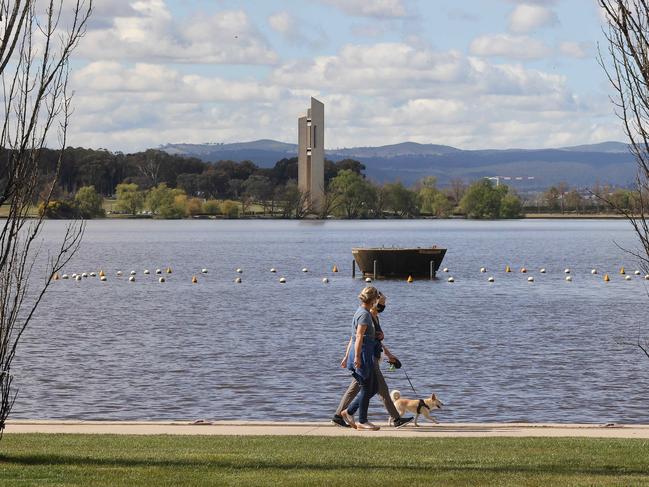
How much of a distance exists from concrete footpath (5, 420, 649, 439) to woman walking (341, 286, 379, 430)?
342 mm

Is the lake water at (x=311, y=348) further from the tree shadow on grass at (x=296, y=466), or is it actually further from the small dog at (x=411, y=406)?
the tree shadow on grass at (x=296, y=466)

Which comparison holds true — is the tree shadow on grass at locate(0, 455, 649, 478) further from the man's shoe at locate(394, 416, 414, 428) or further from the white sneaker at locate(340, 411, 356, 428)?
the man's shoe at locate(394, 416, 414, 428)

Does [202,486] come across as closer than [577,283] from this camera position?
Yes

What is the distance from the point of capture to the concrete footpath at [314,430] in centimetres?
1722

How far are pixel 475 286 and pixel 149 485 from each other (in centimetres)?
6559

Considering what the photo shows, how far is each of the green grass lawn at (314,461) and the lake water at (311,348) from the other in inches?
301

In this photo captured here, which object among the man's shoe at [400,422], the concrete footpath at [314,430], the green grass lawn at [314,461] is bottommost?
the man's shoe at [400,422]

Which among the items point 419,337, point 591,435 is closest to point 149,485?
point 591,435

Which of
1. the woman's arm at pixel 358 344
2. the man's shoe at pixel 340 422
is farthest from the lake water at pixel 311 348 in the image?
the woman's arm at pixel 358 344

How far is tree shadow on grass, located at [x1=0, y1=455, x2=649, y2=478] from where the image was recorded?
1364 cm

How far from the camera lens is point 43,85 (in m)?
13.6

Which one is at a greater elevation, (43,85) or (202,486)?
(43,85)

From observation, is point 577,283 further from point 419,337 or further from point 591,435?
point 591,435

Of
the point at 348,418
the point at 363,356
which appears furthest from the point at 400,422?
the point at 363,356
